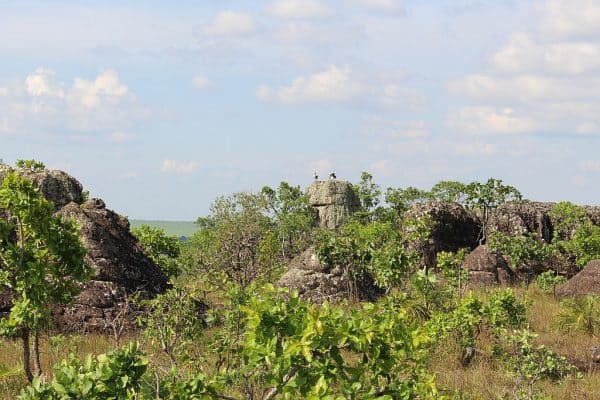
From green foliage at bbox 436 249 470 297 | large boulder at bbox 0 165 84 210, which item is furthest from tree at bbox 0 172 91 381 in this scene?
green foliage at bbox 436 249 470 297

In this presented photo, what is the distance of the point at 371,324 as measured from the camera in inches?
210

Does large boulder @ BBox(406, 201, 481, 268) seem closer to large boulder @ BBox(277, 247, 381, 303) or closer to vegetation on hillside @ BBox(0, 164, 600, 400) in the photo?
vegetation on hillside @ BBox(0, 164, 600, 400)

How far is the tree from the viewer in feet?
29.5

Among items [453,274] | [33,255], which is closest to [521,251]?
[453,274]

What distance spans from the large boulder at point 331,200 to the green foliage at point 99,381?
54.7 metres

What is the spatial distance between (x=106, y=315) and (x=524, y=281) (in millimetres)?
17904

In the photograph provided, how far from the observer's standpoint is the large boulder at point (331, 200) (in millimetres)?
61000

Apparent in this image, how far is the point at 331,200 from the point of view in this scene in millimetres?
61562

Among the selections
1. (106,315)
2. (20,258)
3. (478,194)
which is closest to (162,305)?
(20,258)

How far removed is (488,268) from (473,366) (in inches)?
599

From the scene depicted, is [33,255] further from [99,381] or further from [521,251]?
[521,251]

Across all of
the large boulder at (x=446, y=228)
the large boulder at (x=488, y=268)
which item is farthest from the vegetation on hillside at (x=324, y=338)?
the large boulder at (x=446, y=228)

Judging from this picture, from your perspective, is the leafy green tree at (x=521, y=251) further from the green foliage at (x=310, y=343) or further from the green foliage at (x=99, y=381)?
the green foliage at (x=99, y=381)

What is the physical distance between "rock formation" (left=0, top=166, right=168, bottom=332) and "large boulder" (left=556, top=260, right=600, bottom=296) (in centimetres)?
1357
